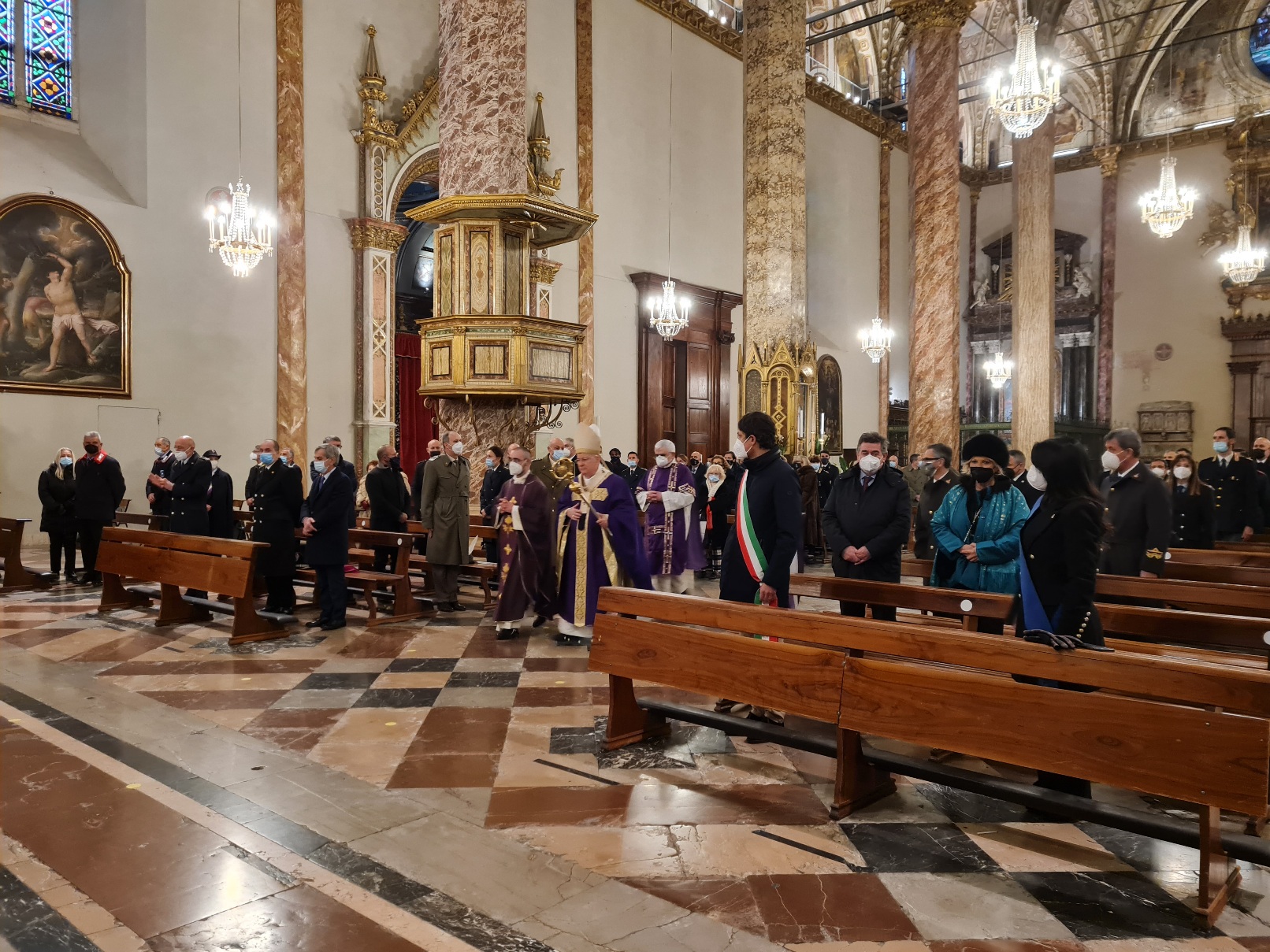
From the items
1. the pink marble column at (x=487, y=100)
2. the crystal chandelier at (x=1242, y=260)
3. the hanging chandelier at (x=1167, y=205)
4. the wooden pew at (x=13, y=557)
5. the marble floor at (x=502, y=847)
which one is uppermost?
the hanging chandelier at (x=1167, y=205)

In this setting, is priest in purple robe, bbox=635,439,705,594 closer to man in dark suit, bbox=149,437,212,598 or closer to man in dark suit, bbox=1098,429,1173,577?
man in dark suit, bbox=1098,429,1173,577

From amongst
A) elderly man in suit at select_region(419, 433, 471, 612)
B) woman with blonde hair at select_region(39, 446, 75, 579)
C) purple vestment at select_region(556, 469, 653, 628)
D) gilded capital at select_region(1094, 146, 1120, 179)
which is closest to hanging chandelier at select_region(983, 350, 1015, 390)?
gilded capital at select_region(1094, 146, 1120, 179)

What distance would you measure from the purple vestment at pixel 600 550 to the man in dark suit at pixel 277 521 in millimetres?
2462

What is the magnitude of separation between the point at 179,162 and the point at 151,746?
9.98 metres

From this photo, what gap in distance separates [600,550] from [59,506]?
21.9ft

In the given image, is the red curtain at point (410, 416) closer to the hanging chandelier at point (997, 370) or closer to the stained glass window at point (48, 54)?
the stained glass window at point (48, 54)

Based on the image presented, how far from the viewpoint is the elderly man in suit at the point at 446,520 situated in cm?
812

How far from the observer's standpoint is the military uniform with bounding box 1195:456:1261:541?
9812 millimetres

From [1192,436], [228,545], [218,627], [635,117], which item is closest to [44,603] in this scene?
[218,627]

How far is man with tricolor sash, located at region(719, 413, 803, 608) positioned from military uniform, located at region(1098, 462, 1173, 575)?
2.42m

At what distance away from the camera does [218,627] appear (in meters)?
7.23

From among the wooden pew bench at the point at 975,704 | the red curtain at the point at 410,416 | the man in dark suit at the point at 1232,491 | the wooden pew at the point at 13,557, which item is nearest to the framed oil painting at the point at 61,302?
the wooden pew at the point at 13,557

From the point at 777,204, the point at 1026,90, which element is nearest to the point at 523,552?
the point at 777,204

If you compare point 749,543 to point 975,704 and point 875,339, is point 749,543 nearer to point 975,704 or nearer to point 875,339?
point 975,704
